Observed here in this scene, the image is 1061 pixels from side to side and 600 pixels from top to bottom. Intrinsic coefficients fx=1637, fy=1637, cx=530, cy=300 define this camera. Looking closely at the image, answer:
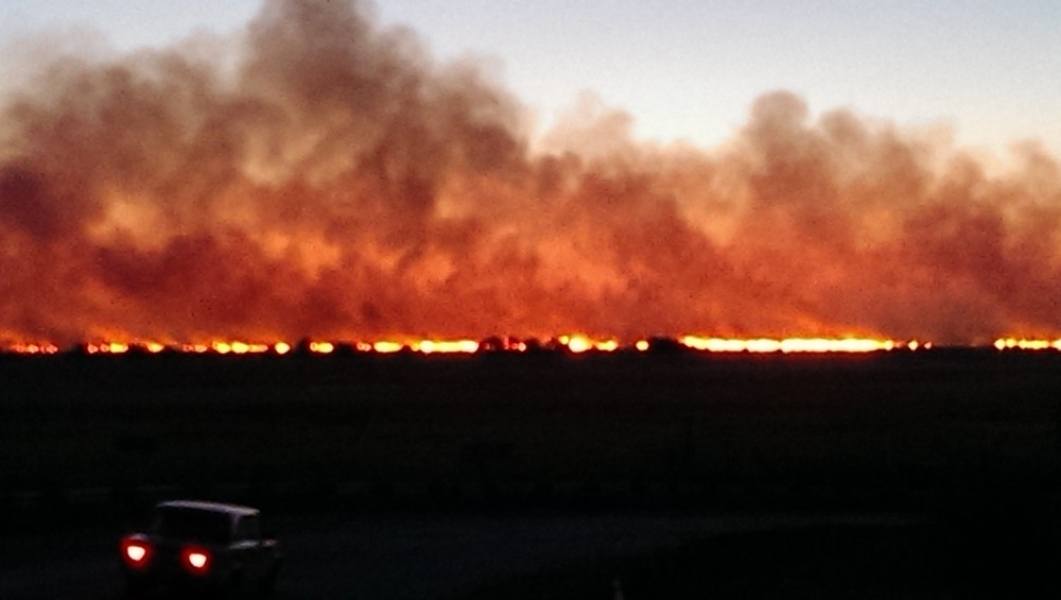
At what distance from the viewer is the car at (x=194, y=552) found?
23406 millimetres

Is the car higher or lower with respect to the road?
higher

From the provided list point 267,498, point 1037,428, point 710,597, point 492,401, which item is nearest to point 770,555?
point 710,597

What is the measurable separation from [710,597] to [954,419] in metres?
82.7

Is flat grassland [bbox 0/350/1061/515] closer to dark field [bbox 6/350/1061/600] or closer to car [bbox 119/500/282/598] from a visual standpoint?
dark field [bbox 6/350/1061/600]

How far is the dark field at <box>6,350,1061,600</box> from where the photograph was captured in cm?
3400

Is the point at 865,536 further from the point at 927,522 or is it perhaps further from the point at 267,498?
the point at 267,498

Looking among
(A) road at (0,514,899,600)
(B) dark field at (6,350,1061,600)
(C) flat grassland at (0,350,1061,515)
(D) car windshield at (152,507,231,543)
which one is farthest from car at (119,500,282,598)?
(C) flat grassland at (0,350,1061,515)

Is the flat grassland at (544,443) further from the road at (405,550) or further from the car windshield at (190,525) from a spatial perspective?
the car windshield at (190,525)

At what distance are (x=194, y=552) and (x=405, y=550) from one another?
44.5 feet

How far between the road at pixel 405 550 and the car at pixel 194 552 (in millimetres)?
1341

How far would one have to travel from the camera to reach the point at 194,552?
23.5m

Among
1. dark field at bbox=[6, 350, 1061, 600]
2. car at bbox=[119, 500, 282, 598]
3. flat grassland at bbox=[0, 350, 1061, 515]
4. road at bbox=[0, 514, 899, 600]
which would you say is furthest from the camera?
flat grassland at bbox=[0, 350, 1061, 515]

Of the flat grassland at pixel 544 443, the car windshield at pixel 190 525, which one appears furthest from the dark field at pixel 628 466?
the car windshield at pixel 190 525

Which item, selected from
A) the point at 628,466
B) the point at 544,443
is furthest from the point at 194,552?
the point at 544,443
